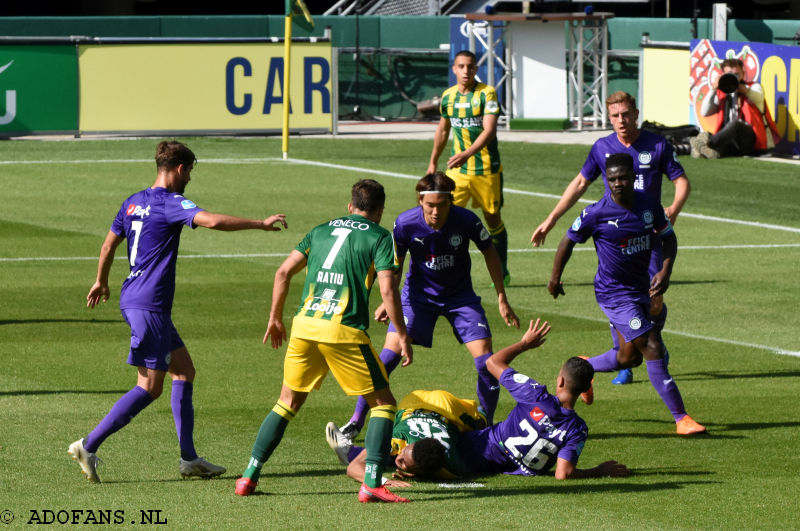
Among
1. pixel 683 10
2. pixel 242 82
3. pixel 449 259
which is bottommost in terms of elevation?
pixel 449 259

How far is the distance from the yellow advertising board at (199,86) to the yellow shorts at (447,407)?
23.4 metres

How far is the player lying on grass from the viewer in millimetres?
8383

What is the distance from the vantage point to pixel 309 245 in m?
8.15

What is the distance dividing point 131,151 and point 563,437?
74.9 ft

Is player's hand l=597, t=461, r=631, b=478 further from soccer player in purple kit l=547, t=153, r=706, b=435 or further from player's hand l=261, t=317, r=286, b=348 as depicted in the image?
player's hand l=261, t=317, r=286, b=348

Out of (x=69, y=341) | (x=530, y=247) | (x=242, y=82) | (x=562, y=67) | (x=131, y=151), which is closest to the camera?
(x=69, y=341)

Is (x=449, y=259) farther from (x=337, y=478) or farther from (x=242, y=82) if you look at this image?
(x=242, y=82)

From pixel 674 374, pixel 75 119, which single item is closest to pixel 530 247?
pixel 674 374

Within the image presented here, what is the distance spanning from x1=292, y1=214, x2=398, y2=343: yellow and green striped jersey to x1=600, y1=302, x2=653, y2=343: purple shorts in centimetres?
272

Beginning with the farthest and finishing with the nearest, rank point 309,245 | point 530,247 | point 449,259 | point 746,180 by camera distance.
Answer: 1. point 746,180
2. point 530,247
3. point 449,259
4. point 309,245

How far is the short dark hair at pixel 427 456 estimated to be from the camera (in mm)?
8328

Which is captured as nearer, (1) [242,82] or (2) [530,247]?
(2) [530,247]

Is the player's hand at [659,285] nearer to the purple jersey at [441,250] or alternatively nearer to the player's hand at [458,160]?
the purple jersey at [441,250]

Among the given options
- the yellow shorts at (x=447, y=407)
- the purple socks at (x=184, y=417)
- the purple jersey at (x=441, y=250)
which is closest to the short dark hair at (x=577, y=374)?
the yellow shorts at (x=447, y=407)
